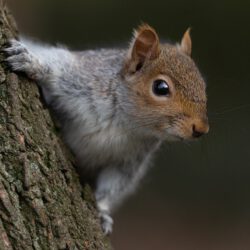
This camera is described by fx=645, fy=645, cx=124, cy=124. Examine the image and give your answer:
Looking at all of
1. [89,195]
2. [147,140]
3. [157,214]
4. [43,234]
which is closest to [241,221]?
[157,214]

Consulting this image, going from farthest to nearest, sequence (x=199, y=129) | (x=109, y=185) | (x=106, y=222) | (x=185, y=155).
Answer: (x=185, y=155), (x=109, y=185), (x=106, y=222), (x=199, y=129)

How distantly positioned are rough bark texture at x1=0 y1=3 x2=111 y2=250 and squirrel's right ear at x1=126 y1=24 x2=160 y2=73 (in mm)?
723

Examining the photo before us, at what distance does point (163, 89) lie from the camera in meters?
3.78

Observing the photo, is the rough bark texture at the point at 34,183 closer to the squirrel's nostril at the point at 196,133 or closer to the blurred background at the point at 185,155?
the squirrel's nostril at the point at 196,133

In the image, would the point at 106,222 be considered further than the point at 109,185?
No

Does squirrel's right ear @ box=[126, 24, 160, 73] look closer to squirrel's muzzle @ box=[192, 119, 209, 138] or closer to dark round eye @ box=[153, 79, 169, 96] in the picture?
dark round eye @ box=[153, 79, 169, 96]

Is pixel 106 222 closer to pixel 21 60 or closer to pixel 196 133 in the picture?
pixel 196 133

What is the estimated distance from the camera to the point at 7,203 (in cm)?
274

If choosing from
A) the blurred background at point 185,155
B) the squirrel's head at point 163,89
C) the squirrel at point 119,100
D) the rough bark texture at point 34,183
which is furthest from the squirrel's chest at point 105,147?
the blurred background at point 185,155

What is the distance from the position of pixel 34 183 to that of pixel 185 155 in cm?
560

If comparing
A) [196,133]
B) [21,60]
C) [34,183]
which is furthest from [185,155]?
[34,183]

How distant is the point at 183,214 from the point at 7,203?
20.2 feet

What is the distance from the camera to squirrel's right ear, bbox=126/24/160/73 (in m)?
3.78

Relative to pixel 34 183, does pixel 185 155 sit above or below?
below
